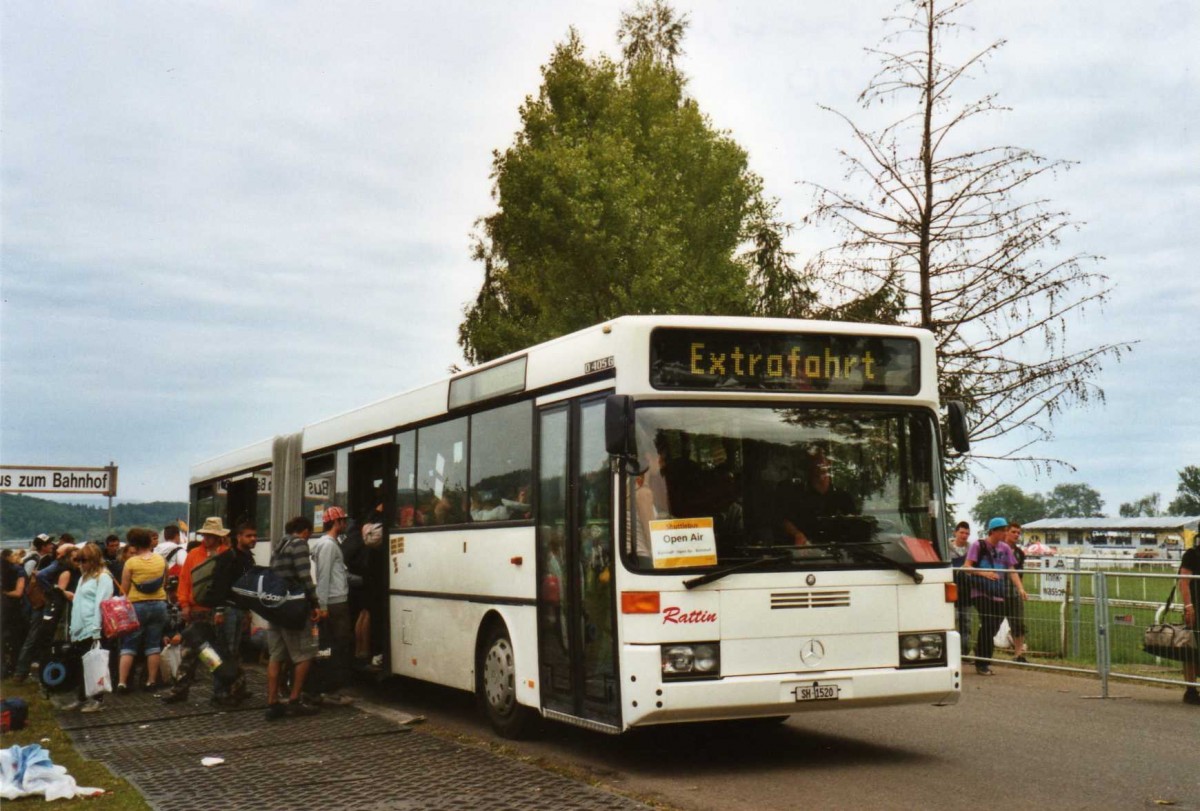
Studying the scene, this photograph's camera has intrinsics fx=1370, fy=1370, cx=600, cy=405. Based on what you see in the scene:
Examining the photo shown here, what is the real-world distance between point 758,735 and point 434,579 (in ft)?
11.2

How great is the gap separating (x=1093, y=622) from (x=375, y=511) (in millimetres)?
7805

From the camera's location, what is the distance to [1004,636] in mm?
16000

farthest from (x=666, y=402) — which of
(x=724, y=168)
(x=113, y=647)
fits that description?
(x=724, y=168)

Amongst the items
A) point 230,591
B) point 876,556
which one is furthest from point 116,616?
point 876,556

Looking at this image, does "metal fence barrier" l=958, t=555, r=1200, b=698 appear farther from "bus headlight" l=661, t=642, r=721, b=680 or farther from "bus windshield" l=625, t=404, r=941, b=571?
"bus headlight" l=661, t=642, r=721, b=680

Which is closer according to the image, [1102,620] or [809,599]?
[809,599]

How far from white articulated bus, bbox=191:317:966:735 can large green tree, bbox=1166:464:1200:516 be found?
170m

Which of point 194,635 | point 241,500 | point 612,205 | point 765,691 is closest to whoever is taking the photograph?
point 765,691

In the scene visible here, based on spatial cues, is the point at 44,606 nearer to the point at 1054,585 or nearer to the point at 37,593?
the point at 37,593

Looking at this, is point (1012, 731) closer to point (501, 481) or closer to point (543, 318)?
point (501, 481)

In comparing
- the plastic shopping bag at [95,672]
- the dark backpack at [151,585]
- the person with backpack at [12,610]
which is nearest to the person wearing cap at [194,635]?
the dark backpack at [151,585]

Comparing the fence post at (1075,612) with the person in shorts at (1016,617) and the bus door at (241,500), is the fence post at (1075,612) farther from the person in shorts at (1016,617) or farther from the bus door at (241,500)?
the bus door at (241,500)

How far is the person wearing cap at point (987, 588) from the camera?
1591 cm

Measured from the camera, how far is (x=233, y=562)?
14.3m
